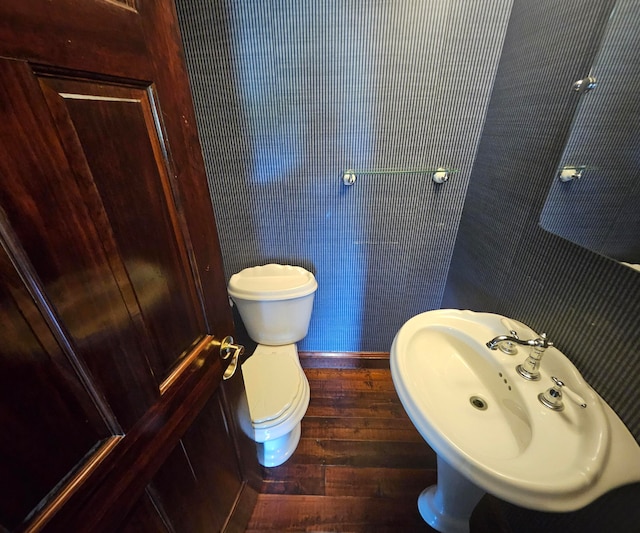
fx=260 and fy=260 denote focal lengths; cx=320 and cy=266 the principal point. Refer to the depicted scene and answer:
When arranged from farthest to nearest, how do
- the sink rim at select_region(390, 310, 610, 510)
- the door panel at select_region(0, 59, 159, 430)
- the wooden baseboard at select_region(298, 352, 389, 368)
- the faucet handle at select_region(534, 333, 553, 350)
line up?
the wooden baseboard at select_region(298, 352, 389, 368) → the faucet handle at select_region(534, 333, 553, 350) → the sink rim at select_region(390, 310, 610, 510) → the door panel at select_region(0, 59, 159, 430)

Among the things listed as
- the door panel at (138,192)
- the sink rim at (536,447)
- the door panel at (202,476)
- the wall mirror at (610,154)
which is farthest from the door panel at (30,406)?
the wall mirror at (610,154)

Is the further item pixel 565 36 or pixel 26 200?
pixel 565 36

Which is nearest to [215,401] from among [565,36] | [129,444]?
[129,444]

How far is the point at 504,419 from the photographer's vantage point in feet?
2.44

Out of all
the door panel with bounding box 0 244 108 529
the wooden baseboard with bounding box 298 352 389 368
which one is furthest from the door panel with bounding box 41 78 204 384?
the wooden baseboard with bounding box 298 352 389 368

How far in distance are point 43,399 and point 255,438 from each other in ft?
2.79

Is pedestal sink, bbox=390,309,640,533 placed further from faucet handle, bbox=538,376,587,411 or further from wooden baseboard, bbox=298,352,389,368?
wooden baseboard, bbox=298,352,389,368

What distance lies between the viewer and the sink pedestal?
86 centimetres

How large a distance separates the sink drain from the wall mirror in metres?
0.52

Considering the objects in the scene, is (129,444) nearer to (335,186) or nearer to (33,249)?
(33,249)

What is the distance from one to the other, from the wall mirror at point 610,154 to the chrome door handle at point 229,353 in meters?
1.03

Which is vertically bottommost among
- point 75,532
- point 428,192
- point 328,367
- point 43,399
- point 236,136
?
point 328,367

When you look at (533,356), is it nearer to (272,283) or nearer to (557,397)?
(557,397)

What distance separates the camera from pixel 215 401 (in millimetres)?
733
